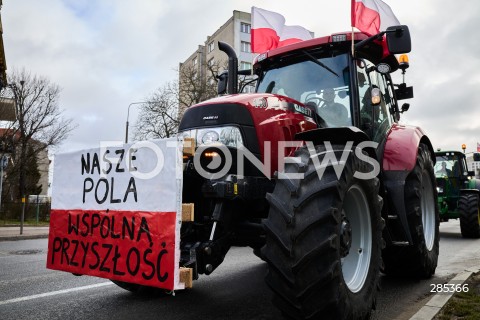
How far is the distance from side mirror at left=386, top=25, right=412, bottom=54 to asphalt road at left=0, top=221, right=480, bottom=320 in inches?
104

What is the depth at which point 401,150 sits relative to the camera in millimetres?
4859

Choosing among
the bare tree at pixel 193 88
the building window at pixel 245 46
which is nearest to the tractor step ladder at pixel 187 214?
the bare tree at pixel 193 88

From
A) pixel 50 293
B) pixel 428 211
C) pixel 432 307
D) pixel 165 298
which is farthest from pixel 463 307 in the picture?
pixel 50 293

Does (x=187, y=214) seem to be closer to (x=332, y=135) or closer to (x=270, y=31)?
(x=332, y=135)

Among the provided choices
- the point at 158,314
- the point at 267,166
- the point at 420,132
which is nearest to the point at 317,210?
the point at 267,166

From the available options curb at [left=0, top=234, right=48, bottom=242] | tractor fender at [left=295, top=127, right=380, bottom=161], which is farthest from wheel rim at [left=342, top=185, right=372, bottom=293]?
curb at [left=0, top=234, right=48, bottom=242]

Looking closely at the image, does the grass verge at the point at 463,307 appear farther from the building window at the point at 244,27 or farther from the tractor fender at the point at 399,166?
the building window at the point at 244,27

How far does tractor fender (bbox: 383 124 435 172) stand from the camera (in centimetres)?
475

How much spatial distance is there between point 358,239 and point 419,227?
141 cm

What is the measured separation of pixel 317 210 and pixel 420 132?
3.25 meters

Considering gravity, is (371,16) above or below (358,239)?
above

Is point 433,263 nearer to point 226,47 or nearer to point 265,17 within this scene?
point 226,47

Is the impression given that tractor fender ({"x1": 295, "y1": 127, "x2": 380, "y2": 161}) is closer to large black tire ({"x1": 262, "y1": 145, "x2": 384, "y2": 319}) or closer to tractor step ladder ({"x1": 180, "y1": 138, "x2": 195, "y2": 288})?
large black tire ({"x1": 262, "y1": 145, "x2": 384, "y2": 319})

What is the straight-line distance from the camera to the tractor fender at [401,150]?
15.6 feet
